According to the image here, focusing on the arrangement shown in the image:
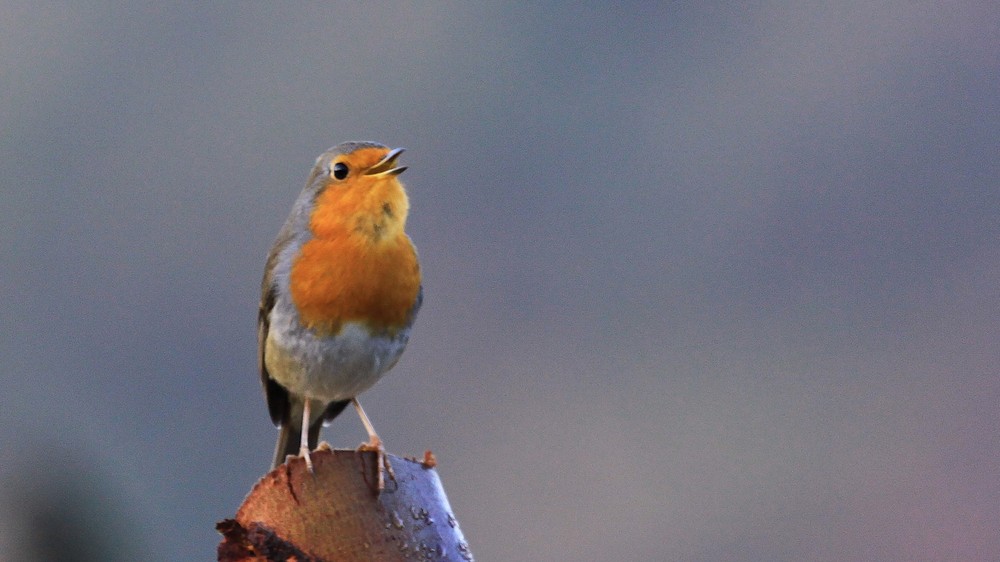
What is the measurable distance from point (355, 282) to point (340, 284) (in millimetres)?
63

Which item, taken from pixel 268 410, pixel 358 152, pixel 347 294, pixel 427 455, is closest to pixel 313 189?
pixel 358 152

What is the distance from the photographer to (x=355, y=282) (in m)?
4.20

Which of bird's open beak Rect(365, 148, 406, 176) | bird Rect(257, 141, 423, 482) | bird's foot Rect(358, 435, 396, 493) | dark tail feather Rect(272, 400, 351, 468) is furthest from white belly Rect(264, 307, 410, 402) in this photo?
bird's foot Rect(358, 435, 396, 493)

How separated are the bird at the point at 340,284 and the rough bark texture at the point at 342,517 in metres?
1.70

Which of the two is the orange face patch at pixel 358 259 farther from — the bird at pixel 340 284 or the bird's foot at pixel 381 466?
the bird's foot at pixel 381 466

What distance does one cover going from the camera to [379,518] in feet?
6.97

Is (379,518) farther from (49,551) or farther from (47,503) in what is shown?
(47,503)

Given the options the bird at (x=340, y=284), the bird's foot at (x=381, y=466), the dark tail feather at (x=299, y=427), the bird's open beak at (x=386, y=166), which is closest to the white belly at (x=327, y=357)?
the bird at (x=340, y=284)

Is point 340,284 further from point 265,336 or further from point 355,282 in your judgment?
point 265,336

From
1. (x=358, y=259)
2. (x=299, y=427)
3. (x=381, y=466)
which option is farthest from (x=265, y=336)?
(x=381, y=466)

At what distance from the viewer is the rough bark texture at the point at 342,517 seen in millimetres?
2088

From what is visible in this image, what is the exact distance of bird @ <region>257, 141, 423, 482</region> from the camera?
416 cm

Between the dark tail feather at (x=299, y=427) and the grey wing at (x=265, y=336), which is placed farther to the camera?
the dark tail feather at (x=299, y=427)

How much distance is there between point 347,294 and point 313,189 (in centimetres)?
53
